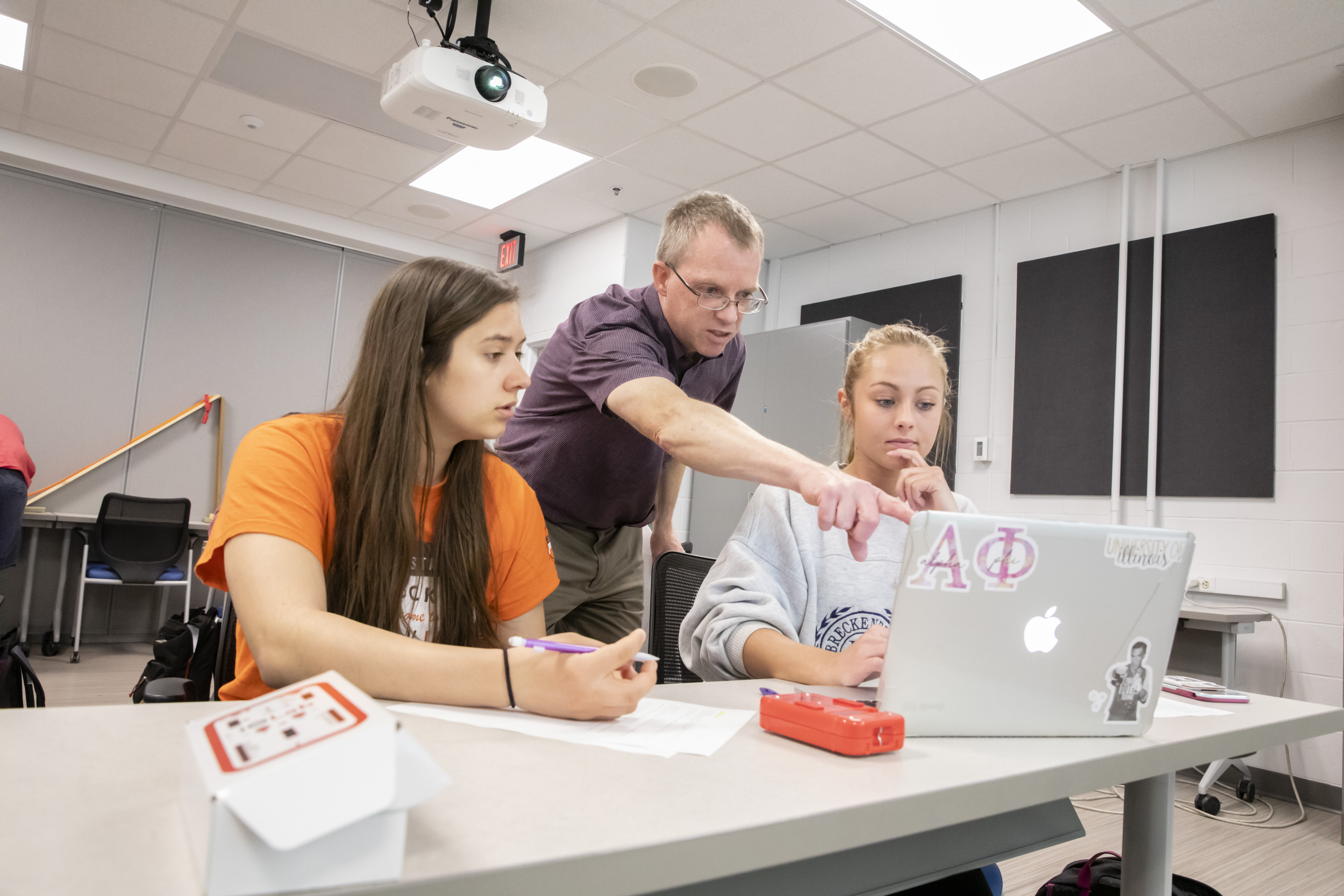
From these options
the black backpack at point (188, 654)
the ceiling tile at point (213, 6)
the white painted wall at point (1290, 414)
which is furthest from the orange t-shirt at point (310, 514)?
the white painted wall at point (1290, 414)

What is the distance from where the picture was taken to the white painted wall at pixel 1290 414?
133 inches

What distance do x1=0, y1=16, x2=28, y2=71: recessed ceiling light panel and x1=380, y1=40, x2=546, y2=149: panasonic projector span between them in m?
1.78

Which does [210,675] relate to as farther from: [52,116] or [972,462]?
[52,116]

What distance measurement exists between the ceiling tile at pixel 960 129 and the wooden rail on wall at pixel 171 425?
4.44 metres

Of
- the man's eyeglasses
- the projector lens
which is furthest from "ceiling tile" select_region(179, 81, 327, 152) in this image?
the man's eyeglasses

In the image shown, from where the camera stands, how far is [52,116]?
4.46 meters

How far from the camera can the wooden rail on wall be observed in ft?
17.0

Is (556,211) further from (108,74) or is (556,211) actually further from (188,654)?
(188,654)

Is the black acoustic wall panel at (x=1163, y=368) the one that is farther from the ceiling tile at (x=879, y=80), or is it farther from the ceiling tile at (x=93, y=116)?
the ceiling tile at (x=93, y=116)

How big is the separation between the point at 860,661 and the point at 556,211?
459 cm

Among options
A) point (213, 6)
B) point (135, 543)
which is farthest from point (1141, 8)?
point (135, 543)

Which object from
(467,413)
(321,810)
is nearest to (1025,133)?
(467,413)

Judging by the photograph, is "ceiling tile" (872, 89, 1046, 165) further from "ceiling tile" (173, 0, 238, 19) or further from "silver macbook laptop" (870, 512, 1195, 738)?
"silver macbook laptop" (870, 512, 1195, 738)

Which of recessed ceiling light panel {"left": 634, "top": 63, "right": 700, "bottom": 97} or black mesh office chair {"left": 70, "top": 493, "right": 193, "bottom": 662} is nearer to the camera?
recessed ceiling light panel {"left": 634, "top": 63, "right": 700, "bottom": 97}
